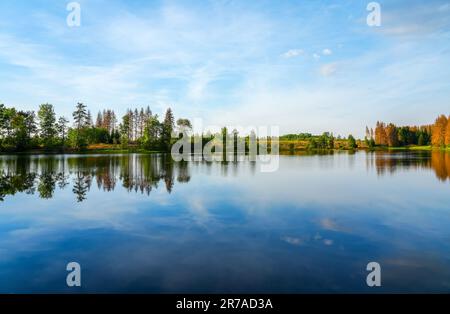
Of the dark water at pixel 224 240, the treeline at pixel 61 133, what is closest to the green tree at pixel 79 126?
the treeline at pixel 61 133

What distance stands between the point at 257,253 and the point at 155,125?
108 meters

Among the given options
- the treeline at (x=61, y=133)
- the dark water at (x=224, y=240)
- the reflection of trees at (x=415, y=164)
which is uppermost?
the treeline at (x=61, y=133)

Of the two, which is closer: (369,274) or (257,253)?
(369,274)

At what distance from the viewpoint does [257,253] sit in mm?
10781

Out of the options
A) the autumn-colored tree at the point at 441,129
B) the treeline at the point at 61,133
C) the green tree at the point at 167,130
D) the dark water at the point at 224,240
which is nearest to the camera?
the dark water at the point at 224,240

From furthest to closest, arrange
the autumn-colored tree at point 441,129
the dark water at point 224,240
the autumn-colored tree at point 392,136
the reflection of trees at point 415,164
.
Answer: the autumn-colored tree at point 392,136
the autumn-colored tree at point 441,129
the reflection of trees at point 415,164
the dark water at point 224,240

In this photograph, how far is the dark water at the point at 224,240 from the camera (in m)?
8.69

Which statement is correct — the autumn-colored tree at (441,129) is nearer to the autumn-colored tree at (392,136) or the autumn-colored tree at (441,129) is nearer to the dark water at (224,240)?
the autumn-colored tree at (392,136)

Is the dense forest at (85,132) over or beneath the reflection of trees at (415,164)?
over

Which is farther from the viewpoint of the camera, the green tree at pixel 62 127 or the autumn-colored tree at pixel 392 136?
the autumn-colored tree at pixel 392 136

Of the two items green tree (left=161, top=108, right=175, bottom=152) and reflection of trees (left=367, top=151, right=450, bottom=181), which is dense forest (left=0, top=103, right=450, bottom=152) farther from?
reflection of trees (left=367, top=151, right=450, bottom=181)

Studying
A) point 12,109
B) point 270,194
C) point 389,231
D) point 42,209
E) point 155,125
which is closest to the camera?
point 389,231
